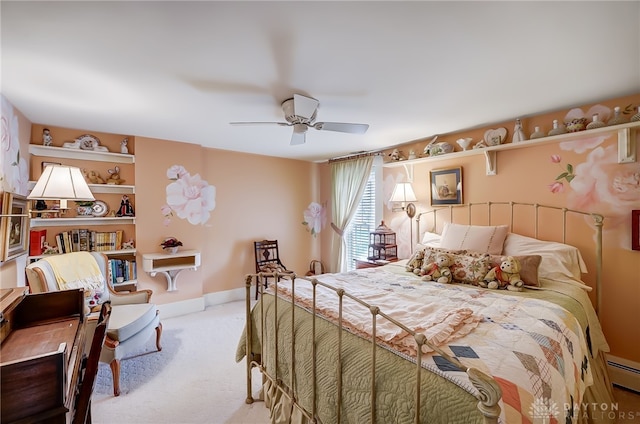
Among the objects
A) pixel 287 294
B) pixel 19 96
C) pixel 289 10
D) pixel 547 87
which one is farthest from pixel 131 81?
pixel 547 87

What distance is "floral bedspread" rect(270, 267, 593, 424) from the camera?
103cm

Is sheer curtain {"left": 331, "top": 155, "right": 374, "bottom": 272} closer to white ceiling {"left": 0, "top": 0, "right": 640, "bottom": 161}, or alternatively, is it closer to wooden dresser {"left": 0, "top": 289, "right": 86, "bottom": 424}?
white ceiling {"left": 0, "top": 0, "right": 640, "bottom": 161}

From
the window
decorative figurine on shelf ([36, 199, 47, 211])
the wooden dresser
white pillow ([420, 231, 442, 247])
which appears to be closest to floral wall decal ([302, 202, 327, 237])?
the window

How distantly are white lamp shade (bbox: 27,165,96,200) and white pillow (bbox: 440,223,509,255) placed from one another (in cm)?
324

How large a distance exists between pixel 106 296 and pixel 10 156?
4.91 ft

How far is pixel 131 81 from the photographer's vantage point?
6.51 feet

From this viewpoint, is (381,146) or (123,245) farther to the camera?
(381,146)

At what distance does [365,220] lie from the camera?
15.0 feet

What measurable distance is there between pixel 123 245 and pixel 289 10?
11.4 feet

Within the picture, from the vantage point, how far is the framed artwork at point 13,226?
1.94 metres

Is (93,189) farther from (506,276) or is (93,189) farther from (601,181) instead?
(601,181)

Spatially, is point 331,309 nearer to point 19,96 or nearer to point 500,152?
point 500,152

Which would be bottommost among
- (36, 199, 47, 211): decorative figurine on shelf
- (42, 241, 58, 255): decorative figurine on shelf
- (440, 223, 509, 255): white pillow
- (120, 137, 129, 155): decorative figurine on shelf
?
(42, 241, 58, 255): decorative figurine on shelf

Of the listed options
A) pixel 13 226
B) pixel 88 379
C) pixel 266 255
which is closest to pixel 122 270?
pixel 13 226
